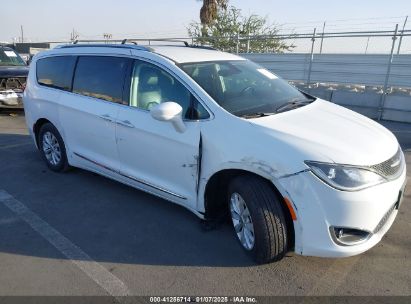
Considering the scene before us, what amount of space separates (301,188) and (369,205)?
1.58 feet

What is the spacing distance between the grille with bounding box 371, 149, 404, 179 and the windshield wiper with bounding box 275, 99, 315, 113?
0.99 meters

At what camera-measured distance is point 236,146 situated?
10.0 feet

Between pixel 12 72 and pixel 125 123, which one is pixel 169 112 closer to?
pixel 125 123

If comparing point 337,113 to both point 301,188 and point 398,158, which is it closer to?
point 398,158

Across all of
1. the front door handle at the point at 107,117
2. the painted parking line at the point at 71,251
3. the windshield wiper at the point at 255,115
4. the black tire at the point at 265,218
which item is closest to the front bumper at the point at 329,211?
the black tire at the point at 265,218

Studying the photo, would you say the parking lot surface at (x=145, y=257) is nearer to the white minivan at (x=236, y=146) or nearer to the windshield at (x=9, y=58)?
the white minivan at (x=236, y=146)

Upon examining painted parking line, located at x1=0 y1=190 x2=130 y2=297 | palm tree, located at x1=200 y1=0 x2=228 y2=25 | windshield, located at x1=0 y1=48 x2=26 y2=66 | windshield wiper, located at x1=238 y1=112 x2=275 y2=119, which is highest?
palm tree, located at x1=200 y1=0 x2=228 y2=25

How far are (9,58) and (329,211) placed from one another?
11097 mm

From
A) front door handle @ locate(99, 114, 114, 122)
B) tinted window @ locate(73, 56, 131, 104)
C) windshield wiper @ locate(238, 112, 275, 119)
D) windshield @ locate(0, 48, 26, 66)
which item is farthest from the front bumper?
windshield @ locate(0, 48, 26, 66)

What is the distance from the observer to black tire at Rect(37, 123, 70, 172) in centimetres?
513

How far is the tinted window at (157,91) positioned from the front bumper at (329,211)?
1.07m

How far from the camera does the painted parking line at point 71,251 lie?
9.57 ft

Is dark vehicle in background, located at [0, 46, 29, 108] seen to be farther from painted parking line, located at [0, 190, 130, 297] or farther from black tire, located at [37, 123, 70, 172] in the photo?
painted parking line, located at [0, 190, 130, 297]

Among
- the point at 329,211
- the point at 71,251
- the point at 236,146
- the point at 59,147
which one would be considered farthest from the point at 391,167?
the point at 59,147
